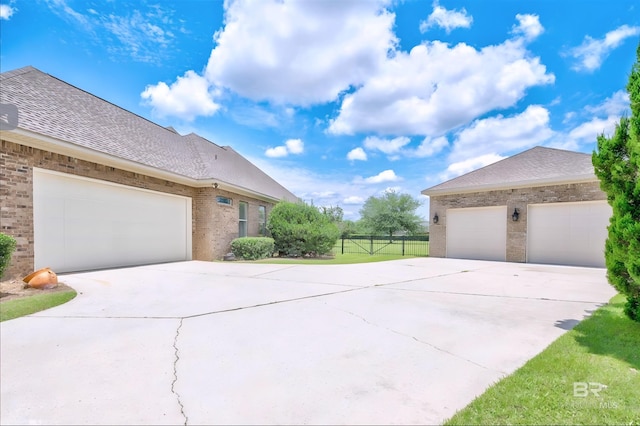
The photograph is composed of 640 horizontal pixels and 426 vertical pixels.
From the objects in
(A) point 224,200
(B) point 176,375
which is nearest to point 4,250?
(B) point 176,375

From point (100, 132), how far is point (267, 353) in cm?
1007

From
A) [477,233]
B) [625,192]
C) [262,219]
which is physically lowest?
[477,233]

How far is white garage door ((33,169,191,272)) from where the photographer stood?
7730 millimetres

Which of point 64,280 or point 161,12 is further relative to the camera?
point 161,12

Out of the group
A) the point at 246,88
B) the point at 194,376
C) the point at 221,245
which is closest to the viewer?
the point at 194,376

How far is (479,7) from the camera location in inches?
352

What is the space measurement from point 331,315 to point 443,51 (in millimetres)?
9587

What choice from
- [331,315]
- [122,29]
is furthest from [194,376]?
[122,29]

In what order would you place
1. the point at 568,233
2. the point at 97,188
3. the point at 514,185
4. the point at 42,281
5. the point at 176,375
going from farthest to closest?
1. the point at 514,185
2. the point at 568,233
3. the point at 97,188
4. the point at 42,281
5. the point at 176,375

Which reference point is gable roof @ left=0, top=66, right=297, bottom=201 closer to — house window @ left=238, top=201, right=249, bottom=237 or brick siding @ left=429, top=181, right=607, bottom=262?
house window @ left=238, top=201, right=249, bottom=237

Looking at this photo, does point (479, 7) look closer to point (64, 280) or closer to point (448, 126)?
point (448, 126)

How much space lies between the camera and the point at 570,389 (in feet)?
8.00

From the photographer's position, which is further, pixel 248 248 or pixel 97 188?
pixel 248 248

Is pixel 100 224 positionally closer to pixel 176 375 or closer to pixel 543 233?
pixel 176 375
